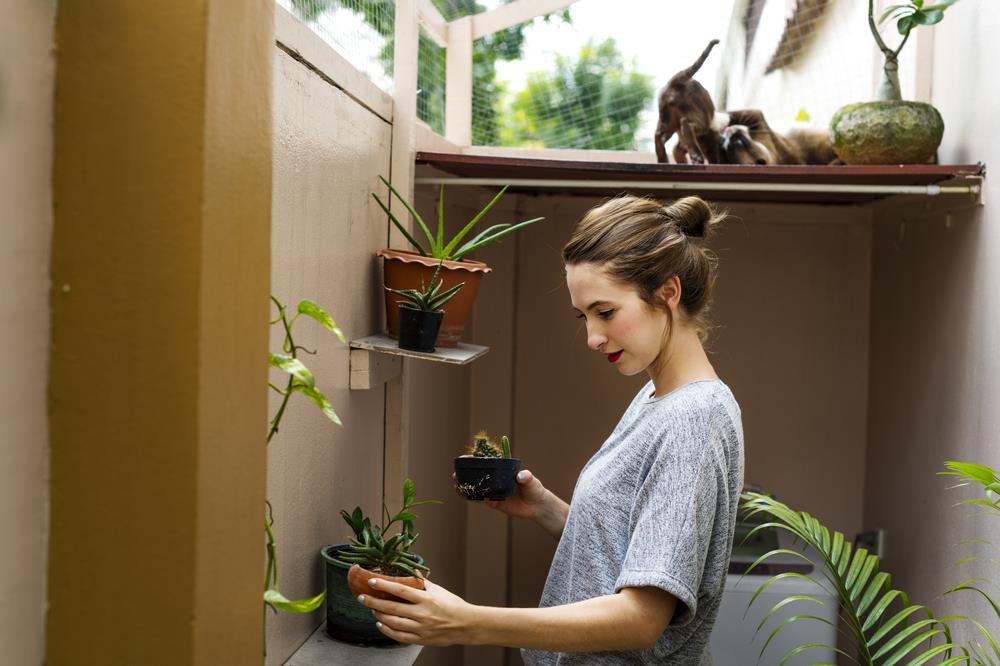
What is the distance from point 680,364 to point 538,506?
1.84 ft

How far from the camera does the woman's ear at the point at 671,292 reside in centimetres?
189

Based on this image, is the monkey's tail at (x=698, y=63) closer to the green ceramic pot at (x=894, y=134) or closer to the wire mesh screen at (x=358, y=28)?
the green ceramic pot at (x=894, y=134)

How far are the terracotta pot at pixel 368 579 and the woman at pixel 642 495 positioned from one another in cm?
3

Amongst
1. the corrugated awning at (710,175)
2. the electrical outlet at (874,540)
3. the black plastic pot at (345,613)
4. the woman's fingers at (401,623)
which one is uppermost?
the corrugated awning at (710,175)

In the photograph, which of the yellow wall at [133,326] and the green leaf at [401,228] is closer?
the yellow wall at [133,326]

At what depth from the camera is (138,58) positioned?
991 mm

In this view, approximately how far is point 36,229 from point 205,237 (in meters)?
0.15

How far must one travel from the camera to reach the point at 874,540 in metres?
3.89

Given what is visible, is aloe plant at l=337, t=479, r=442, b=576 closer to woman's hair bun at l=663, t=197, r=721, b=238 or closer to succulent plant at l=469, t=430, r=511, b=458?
succulent plant at l=469, t=430, r=511, b=458

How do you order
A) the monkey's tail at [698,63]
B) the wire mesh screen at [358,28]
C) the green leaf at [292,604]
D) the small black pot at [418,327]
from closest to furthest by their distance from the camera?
the green leaf at [292,604]
the wire mesh screen at [358,28]
the small black pot at [418,327]
the monkey's tail at [698,63]

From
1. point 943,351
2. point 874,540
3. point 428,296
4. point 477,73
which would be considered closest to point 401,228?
point 428,296

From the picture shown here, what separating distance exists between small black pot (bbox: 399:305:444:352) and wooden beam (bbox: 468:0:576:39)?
1.75 m

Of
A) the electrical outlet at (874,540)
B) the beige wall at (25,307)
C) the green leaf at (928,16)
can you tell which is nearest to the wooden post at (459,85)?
the green leaf at (928,16)

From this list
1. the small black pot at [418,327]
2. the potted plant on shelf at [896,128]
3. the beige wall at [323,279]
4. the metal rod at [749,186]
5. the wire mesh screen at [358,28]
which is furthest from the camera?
the potted plant on shelf at [896,128]
